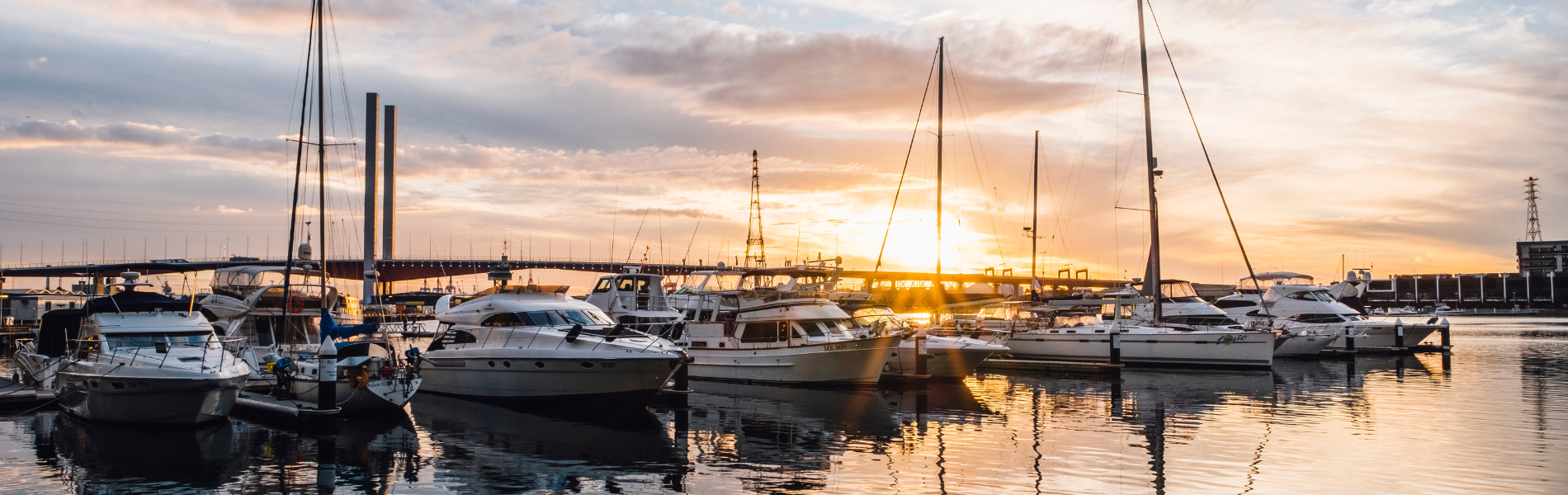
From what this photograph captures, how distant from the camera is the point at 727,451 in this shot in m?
17.0

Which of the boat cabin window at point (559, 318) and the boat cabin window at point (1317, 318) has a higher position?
the boat cabin window at point (559, 318)

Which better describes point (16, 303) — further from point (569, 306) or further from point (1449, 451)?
point (1449, 451)

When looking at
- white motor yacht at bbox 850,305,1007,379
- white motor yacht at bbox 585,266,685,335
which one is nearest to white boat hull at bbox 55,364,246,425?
white motor yacht at bbox 585,266,685,335

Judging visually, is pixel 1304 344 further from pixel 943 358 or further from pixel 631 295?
pixel 631 295

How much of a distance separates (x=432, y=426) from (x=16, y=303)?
48.1 m

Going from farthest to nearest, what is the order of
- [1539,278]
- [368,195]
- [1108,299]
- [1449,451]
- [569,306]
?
[1539,278]
[368,195]
[1108,299]
[569,306]
[1449,451]

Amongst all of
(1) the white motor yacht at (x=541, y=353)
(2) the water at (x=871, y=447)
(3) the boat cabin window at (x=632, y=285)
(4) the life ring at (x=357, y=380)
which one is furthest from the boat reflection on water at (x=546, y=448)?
(3) the boat cabin window at (x=632, y=285)

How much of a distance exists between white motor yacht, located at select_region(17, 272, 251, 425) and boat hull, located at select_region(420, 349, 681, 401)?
199 inches

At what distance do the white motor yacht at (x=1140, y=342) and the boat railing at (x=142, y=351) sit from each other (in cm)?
2490

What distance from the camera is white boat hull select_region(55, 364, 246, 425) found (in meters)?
18.1

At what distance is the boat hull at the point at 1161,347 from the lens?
32.8 metres

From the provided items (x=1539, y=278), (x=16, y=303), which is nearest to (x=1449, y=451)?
(x=16, y=303)

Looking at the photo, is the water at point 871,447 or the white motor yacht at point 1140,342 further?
the white motor yacht at point 1140,342

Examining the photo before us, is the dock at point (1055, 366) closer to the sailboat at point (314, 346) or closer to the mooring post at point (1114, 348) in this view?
the mooring post at point (1114, 348)
